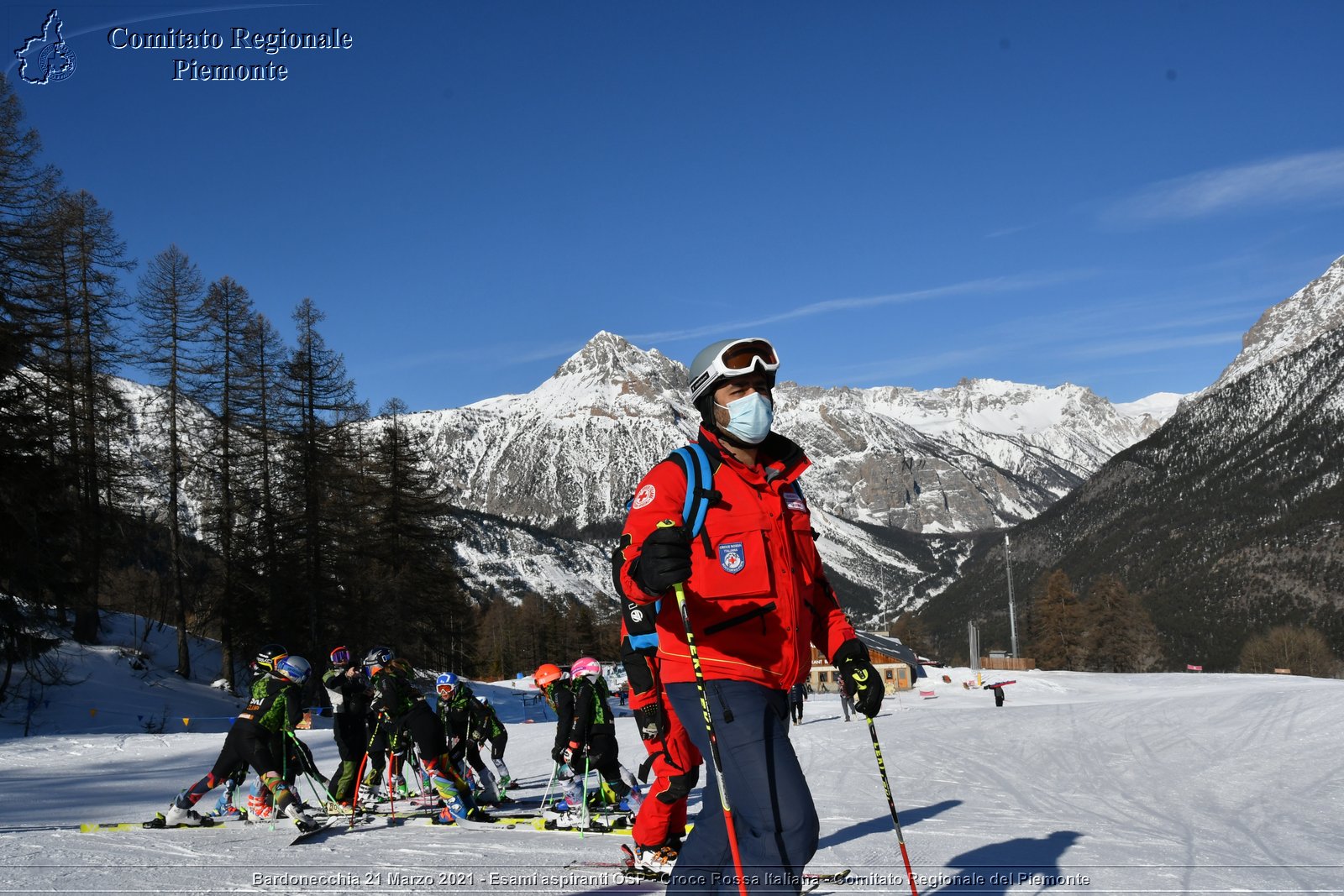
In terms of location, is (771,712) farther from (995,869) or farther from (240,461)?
(240,461)

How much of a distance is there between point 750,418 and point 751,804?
1.56m

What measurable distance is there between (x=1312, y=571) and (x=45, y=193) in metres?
190

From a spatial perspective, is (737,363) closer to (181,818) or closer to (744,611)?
(744,611)

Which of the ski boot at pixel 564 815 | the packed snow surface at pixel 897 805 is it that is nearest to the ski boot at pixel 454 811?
the packed snow surface at pixel 897 805

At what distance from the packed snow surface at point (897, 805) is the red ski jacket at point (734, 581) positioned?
3.15m

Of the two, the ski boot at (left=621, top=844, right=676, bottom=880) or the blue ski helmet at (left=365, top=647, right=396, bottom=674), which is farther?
the blue ski helmet at (left=365, top=647, right=396, bottom=674)

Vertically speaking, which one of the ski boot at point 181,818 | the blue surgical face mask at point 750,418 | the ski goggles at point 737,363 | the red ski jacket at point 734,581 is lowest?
the ski boot at point 181,818

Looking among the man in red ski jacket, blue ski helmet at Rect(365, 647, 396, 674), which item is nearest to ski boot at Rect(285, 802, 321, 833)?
blue ski helmet at Rect(365, 647, 396, 674)

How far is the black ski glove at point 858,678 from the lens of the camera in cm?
449

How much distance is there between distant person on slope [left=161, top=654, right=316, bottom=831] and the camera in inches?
402

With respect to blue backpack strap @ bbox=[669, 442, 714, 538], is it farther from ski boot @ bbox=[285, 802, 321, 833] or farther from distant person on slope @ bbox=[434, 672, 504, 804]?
distant person on slope @ bbox=[434, 672, 504, 804]

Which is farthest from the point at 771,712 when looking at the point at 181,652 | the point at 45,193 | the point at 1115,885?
the point at 181,652

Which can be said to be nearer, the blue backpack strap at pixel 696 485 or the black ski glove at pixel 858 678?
the blue backpack strap at pixel 696 485

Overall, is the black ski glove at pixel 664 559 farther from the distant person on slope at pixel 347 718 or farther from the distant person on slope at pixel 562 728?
the distant person on slope at pixel 347 718
